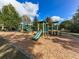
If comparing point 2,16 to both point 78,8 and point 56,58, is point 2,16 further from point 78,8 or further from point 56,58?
point 56,58

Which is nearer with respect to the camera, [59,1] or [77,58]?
[77,58]

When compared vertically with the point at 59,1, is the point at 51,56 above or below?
below

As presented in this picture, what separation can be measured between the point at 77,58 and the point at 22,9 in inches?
2001

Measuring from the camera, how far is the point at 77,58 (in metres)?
6.13

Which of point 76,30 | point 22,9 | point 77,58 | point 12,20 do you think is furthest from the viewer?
point 22,9

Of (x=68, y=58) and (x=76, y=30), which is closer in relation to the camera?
(x=68, y=58)

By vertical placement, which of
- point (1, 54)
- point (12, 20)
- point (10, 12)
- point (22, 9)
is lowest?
point (1, 54)

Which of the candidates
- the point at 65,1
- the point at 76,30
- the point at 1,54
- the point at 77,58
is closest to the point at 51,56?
the point at 77,58

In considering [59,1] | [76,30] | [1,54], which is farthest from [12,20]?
[1,54]

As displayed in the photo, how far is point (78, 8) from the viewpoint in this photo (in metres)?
30.4

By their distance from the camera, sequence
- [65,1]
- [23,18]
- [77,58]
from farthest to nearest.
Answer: [23,18] < [65,1] < [77,58]

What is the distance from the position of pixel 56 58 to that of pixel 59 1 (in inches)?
609

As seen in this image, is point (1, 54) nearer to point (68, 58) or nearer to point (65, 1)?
point (68, 58)

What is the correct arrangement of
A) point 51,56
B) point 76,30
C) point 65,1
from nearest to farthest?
1. point 51,56
2. point 65,1
3. point 76,30
